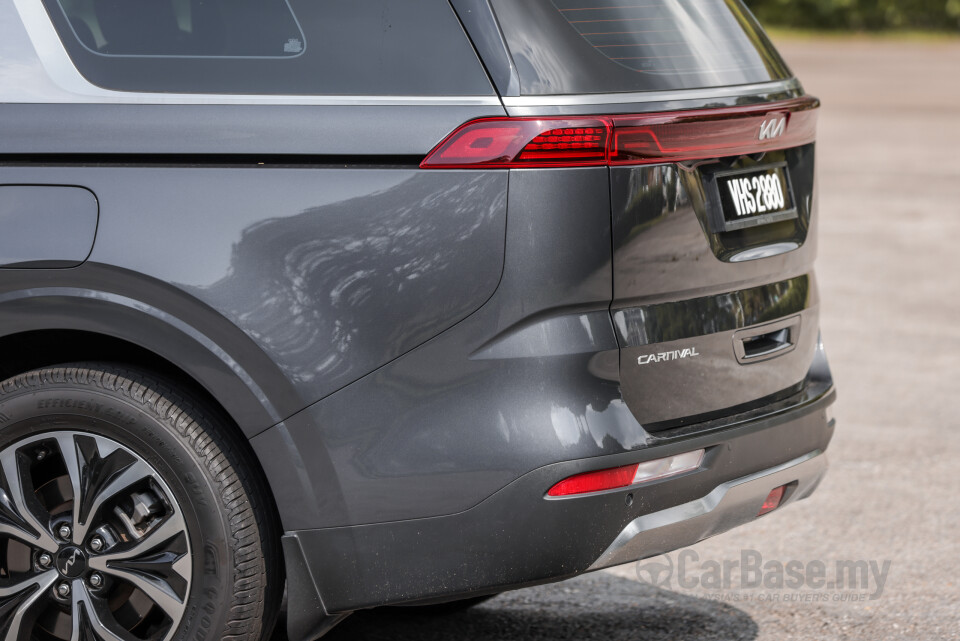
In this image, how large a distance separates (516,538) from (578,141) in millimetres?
840

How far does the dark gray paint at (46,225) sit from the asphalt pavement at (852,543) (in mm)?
1420

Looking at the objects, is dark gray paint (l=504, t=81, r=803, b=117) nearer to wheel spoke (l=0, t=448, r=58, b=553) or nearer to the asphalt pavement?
wheel spoke (l=0, t=448, r=58, b=553)

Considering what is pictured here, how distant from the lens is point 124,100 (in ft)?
8.91

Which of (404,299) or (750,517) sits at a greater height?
(404,299)

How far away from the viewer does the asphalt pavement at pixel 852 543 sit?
360 cm

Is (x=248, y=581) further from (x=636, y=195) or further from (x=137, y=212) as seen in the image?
(x=636, y=195)

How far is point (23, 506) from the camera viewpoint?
2883mm

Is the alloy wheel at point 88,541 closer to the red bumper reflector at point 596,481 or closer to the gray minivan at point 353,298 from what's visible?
the gray minivan at point 353,298

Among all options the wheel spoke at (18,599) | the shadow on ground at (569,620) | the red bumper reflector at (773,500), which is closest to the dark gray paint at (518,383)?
the red bumper reflector at (773,500)

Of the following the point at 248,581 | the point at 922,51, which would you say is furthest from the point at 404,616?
the point at 922,51

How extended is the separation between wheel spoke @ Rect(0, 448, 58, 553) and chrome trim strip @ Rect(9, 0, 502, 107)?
2.65 feet

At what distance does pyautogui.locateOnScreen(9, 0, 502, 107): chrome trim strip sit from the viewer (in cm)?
263

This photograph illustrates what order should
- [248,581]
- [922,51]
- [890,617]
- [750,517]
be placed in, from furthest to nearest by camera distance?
[922,51]
[890,617]
[750,517]
[248,581]

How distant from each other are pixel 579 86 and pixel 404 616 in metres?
1.78
